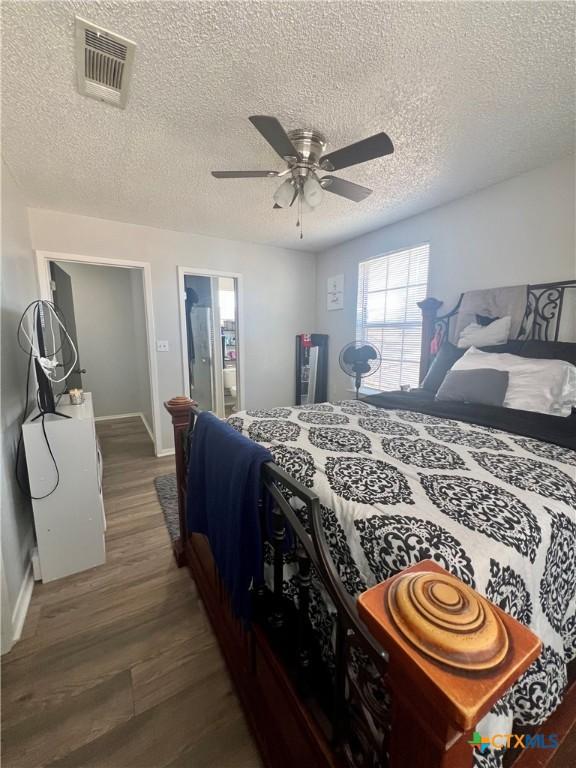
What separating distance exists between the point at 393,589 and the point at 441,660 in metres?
0.10

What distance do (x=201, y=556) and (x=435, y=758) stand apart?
1.46m

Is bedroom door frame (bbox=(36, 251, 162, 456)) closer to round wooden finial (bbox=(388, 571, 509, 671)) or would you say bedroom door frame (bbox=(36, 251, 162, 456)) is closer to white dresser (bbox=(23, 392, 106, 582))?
white dresser (bbox=(23, 392, 106, 582))

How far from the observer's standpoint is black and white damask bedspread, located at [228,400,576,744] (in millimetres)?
747

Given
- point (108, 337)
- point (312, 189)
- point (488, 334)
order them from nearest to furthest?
point (312, 189) → point (488, 334) → point (108, 337)

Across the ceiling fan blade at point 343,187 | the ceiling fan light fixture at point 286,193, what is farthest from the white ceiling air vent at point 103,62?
the ceiling fan blade at point 343,187

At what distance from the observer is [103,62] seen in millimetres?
1306

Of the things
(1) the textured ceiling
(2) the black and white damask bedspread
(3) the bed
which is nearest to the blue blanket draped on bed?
(3) the bed

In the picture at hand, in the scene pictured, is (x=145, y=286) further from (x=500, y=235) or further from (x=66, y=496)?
(x=500, y=235)

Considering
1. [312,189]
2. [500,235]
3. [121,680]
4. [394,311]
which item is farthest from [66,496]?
[500,235]

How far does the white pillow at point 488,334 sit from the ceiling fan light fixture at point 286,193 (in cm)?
167

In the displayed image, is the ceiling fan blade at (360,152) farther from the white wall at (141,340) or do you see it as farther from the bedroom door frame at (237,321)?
the white wall at (141,340)

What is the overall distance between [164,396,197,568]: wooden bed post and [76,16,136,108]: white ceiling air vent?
58.5 inches

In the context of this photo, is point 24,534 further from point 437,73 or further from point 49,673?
point 437,73

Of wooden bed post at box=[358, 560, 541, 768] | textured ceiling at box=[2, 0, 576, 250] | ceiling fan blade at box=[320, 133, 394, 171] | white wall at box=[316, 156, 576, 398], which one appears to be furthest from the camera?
white wall at box=[316, 156, 576, 398]
